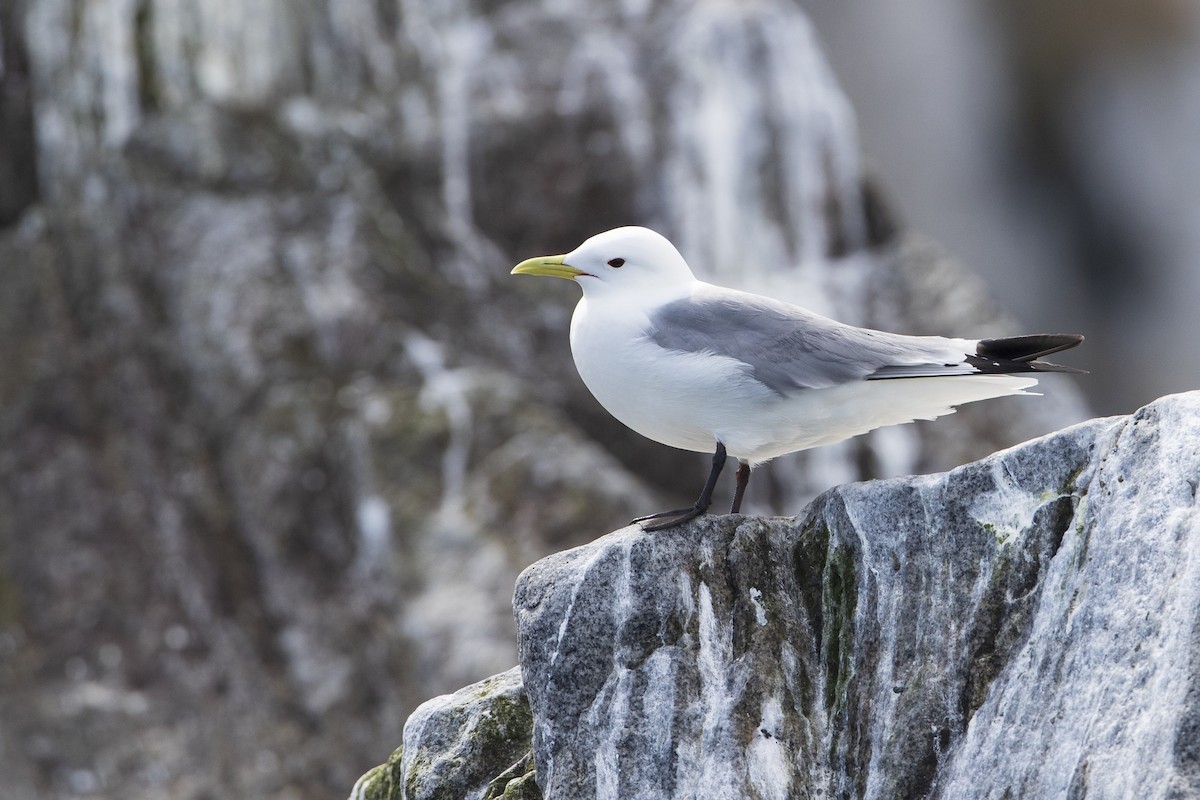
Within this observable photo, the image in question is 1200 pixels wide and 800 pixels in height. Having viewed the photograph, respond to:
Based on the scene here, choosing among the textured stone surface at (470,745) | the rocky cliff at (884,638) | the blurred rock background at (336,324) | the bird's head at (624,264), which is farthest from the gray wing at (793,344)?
the blurred rock background at (336,324)

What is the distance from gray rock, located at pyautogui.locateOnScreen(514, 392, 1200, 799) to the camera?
3.55 meters

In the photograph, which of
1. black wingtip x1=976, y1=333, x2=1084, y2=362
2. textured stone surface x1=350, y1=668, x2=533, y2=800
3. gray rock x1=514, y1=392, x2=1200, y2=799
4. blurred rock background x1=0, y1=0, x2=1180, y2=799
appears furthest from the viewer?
blurred rock background x1=0, y1=0, x2=1180, y2=799

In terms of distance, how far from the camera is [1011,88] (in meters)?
16.6

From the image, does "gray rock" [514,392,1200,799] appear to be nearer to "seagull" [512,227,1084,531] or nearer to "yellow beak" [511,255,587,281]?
"seagull" [512,227,1084,531]

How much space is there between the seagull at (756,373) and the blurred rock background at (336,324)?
19.4 feet

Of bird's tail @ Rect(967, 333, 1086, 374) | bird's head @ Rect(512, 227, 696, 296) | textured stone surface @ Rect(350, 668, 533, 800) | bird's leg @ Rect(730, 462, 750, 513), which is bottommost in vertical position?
textured stone surface @ Rect(350, 668, 533, 800)

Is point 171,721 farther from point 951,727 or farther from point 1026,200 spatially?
point 1026,200

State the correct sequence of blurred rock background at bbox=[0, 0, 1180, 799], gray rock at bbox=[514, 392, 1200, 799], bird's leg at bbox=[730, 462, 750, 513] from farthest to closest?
blurred rock background at bbox=[0, 0, 1180, 799] < bird's leg at bbox=[730, 462, 750, 513] < gray rock at bbox=[514, 392, 1200, 799]

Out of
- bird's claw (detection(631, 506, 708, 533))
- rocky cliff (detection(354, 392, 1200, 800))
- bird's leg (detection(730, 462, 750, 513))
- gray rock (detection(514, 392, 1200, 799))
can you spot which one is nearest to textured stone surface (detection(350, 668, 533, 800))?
rocky cliff (detection(354, 392, 1200, 800))

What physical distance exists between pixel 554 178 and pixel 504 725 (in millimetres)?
9549

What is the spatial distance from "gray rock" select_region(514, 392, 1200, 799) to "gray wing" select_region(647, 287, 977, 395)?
1.53 ft

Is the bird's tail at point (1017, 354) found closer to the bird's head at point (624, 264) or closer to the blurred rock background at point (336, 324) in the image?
the bird's head at point (624, 264)

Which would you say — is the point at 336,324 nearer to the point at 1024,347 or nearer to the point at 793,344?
the point at 793,344

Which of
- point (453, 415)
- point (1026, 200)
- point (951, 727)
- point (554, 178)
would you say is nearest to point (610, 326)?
point (951, 727)
